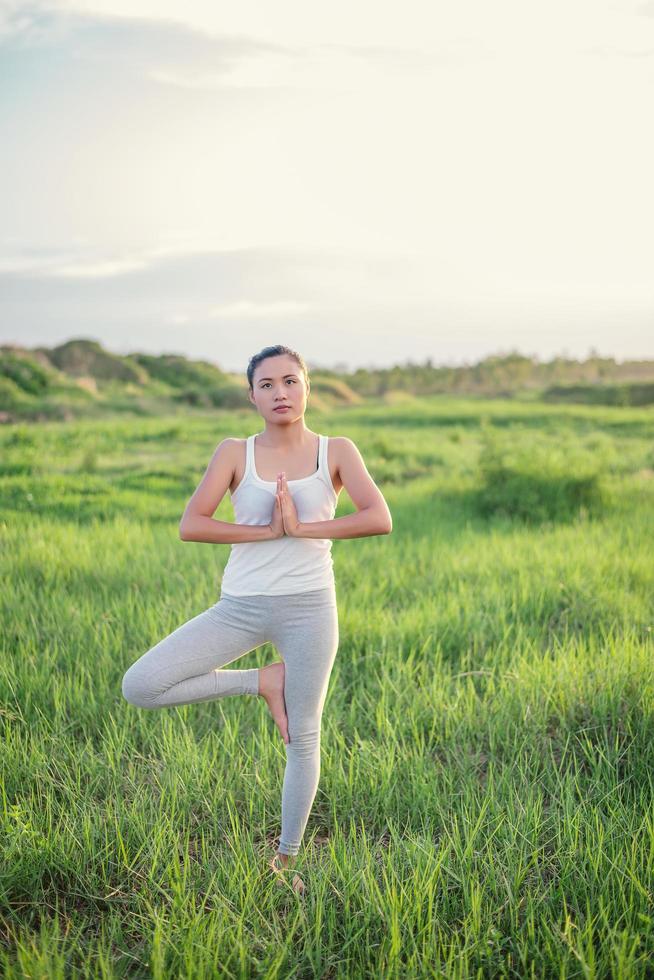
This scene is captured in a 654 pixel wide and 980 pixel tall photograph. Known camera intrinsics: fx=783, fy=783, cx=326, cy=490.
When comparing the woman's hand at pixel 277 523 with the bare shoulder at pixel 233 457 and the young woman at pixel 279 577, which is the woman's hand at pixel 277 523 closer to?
the young woman at pixel 279 577

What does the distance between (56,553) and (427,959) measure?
4824mm

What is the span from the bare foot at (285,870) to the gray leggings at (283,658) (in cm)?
5

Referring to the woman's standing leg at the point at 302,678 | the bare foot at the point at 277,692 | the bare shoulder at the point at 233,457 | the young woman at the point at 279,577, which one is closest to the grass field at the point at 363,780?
the woman's standing leg at the point at 302,678

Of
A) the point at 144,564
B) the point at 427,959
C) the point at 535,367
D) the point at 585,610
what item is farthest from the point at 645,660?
the point at 535,367

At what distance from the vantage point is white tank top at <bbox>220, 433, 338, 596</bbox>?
8.46ft

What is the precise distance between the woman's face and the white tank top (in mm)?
138

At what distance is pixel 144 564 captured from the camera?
6219 millimetres

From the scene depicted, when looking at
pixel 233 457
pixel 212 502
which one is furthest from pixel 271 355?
pixel 212 502

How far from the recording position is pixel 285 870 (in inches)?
103

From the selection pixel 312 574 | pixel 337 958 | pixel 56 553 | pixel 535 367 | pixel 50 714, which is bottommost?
pixel 337 958

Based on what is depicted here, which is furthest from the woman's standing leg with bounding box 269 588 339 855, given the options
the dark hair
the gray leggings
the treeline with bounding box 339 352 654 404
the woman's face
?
the treeline with bounding box 339 352 654 404

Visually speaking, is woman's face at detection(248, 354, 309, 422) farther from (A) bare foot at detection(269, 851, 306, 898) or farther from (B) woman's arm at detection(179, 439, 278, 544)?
(A) bare foot at detection(269, 851, 306, 898)

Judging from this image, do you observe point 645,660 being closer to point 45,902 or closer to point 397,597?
point 397,597

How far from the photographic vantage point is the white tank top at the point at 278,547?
8.46 ft
